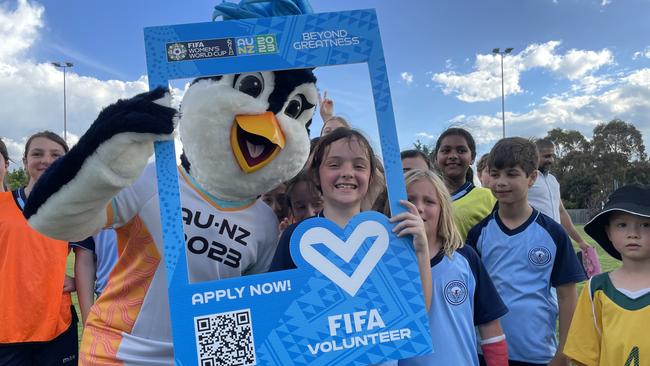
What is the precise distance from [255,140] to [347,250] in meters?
0.54

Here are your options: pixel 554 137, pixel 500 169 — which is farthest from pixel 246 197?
pixel 554 137

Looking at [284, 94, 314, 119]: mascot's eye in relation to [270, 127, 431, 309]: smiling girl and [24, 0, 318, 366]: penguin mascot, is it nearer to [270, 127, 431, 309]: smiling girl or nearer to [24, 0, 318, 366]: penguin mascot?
[24, 0, 318, 366]: penguin mascot

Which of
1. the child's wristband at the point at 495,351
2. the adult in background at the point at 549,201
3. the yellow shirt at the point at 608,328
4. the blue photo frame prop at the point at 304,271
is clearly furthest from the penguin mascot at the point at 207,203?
the adult in background at the point at 549,201

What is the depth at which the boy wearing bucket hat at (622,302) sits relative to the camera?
1.74m

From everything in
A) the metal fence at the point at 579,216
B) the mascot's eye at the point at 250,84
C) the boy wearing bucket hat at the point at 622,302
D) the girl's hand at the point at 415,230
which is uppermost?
the mascot's eye at the point at 250,84

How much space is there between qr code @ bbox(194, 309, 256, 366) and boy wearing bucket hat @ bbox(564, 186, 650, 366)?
1323 mm

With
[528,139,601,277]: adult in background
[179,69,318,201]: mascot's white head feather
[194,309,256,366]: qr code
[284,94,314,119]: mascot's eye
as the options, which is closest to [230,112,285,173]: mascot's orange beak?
[179,69,318,201]: mascot's white head feather

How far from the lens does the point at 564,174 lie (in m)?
37.8

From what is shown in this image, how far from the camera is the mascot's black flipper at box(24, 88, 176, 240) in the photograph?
4.20 ft

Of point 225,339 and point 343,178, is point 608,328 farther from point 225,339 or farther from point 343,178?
point 225,339

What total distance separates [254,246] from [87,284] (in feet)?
5.94

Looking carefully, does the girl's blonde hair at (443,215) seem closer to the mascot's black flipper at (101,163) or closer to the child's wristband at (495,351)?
the child's wristband at (495,351)

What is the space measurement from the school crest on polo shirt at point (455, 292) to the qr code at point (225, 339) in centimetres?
85

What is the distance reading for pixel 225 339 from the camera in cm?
127
